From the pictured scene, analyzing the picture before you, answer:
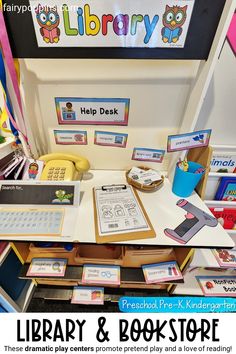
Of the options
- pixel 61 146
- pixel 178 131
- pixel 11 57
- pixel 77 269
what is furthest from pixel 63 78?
pixel 77 269

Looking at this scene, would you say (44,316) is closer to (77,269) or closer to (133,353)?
(77,269)

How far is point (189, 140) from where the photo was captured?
68 centimetres

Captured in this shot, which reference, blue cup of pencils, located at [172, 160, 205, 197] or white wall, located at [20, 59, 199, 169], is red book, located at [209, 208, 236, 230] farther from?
white wall, located at [20, 59, 199, 169]

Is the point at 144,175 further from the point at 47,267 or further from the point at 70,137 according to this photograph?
the point at 47,267

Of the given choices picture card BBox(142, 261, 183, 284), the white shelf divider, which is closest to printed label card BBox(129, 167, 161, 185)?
picture card BBox(142, 261, 183, 284)

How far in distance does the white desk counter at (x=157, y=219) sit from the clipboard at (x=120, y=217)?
2 cm

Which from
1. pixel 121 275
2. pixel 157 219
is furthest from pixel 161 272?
pixel 157 219

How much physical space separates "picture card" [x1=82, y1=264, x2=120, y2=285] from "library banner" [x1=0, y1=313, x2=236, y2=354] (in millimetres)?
131

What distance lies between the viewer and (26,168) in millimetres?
753

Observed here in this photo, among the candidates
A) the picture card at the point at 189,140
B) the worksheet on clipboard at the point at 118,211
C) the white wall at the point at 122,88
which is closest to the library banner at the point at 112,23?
the white wall at the point at 122,88

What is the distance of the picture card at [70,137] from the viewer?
0.82 meters

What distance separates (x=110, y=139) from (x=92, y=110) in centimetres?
16

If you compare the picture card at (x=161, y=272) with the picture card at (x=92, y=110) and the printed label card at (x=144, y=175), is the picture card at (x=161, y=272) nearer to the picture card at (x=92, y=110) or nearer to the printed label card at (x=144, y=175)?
the printed label card at (x=144, y=175)

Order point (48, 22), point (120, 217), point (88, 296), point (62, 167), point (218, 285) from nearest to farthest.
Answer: point (48, 22)
point (120, 217)
point (62, 167)
point (88, 296)
point (218, 285)
